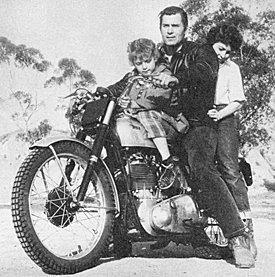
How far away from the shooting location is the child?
3279mm

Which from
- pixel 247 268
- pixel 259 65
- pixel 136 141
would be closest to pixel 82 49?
pixel 136 141

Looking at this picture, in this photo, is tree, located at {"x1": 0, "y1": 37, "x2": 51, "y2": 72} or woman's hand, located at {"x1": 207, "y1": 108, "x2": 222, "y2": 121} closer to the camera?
woman's hand, located at {"x1": 207, "y1": 108, "x2": 222, "y2": 121}

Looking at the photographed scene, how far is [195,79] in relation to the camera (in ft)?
11.1

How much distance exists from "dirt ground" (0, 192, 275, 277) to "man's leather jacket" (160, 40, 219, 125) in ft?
2.55

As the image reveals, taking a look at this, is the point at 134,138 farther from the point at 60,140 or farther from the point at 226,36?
the point at 226,36

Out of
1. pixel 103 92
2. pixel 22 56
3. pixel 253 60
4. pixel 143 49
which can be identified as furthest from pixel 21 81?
pixel 253 60

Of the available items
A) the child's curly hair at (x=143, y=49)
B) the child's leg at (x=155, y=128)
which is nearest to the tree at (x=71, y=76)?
the child's curly hair at (x=143, y=49)

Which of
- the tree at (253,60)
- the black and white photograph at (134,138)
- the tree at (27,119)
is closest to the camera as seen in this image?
the black and white photograph at (134,138)

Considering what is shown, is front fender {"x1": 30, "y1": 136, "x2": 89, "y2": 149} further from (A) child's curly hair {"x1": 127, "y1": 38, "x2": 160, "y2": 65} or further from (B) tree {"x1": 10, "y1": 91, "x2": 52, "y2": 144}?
(B) tree {"x1": 10, "y1": 91, "x2": 52, "y2": 144}

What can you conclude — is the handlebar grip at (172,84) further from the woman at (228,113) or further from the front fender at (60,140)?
the front fender at (60,140)

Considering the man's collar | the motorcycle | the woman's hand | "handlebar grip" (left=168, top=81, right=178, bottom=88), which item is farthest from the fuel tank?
the man's collar

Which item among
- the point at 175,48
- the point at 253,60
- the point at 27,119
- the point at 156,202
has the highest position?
the point at 253,60

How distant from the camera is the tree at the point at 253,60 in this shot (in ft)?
13.8

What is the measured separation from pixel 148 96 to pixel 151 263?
34.6 inches
